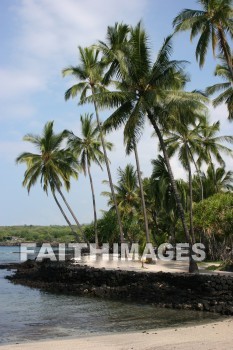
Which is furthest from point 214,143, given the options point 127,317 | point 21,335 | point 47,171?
point 21,335

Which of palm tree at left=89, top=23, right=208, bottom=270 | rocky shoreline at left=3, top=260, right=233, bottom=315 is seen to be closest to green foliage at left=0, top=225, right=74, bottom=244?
rocky shoreline at left=3, top=260, right=233, bottom=315

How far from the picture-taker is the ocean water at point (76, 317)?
12.9 metres

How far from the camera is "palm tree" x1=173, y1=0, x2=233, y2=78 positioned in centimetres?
2038

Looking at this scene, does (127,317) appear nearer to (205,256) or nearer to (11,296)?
(11,296)

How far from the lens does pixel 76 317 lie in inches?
614

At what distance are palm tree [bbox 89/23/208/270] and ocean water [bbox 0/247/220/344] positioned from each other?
6.17 metres

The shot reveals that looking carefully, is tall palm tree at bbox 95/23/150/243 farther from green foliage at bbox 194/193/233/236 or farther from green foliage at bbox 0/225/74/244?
green foliage at bbox 0/225/74/244

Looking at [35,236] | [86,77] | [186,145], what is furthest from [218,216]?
[35,236]

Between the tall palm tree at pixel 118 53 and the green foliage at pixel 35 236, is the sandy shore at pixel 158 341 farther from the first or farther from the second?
the green foliage at pixel 35 236

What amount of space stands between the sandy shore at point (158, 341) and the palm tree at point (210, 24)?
537 inches

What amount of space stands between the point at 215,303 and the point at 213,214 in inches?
498

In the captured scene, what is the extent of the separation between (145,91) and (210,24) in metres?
4.48

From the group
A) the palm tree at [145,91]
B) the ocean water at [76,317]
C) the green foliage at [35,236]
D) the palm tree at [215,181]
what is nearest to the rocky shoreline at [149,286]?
the ocean water at [76,317]

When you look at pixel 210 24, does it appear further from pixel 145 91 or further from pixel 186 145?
pixel 186 145
